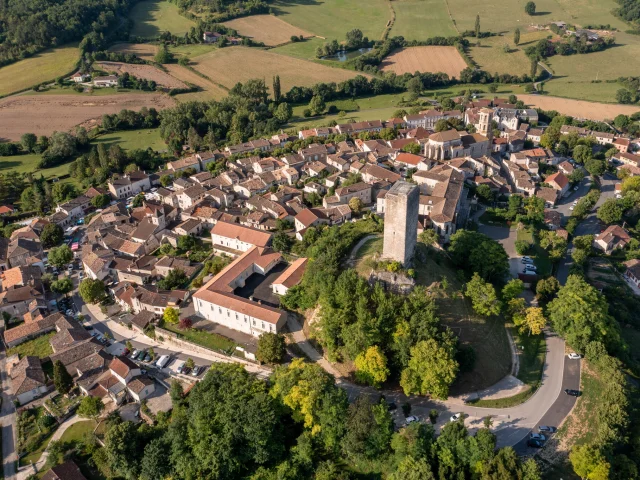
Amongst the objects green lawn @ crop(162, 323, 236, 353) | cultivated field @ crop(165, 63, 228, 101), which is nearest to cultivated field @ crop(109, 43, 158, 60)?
cultivated field @ crop(165, 63, 228, 101)

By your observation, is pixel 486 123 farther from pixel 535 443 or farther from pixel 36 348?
pixel 36 348

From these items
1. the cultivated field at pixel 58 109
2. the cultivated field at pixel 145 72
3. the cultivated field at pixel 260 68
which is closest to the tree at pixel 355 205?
the cultivated field at pixel 260 68

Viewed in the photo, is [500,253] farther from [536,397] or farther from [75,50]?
[75,50]

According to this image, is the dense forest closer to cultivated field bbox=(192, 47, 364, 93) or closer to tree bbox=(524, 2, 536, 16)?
cultivated field bbox=(192, 47, 364, 93)

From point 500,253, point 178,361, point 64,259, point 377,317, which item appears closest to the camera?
point 377,317

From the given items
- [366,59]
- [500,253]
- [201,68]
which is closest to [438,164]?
[500,253]

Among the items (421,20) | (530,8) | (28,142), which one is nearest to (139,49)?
(28,142)

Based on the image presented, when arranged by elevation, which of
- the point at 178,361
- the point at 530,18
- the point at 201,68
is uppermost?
the point at 530,18
